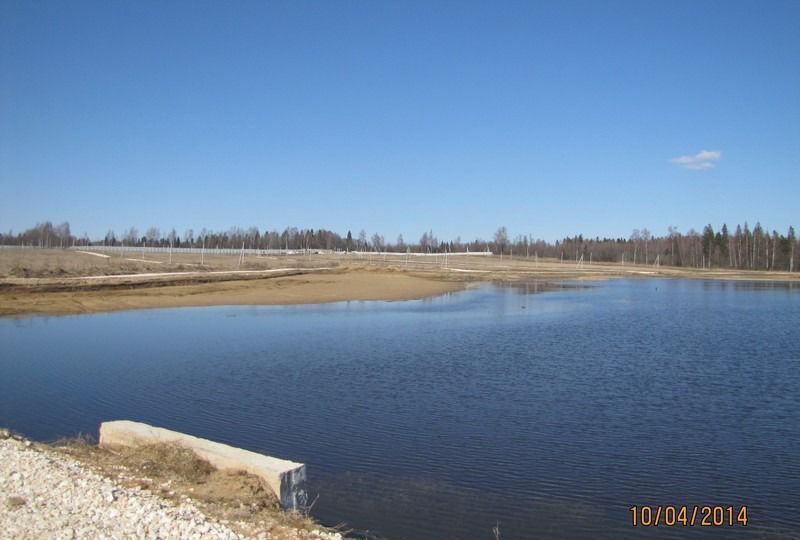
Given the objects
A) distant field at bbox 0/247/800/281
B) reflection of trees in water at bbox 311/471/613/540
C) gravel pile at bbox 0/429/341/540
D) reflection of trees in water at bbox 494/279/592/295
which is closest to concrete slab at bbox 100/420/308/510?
reflection of trees in water at bbox 311/471/613/540

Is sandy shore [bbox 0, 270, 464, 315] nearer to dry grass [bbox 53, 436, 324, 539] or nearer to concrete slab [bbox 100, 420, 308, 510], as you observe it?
concrete slab [bbox 100, 420, 308, 510]

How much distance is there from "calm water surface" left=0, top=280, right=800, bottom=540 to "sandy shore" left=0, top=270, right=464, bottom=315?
6.46 metres

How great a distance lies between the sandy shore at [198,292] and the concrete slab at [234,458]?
27.4 m

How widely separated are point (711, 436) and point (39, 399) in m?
15.5

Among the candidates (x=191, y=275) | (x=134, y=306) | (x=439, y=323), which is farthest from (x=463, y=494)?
(x=191, y=275)

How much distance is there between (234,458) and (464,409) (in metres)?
7.23

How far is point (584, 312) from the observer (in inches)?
1619

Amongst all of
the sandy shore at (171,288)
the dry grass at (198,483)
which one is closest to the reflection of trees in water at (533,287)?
the sandy shore at (171,288)

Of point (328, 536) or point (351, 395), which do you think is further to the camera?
point (351, 395)

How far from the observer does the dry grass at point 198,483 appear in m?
7.23

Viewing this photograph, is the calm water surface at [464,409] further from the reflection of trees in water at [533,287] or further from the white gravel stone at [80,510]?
the reflection of trees in water at [533,287]

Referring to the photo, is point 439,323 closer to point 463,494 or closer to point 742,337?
point 742,337

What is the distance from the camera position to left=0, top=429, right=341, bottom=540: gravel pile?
6.66 m

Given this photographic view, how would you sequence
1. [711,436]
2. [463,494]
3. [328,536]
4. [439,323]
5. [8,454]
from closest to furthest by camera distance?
1. [328,536]
2. [8,454]
3. [463,494]
4. [711,436]
5. [439,323]
